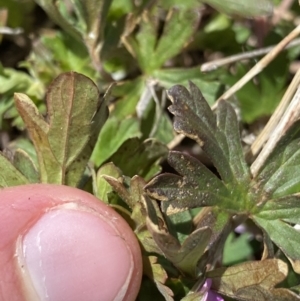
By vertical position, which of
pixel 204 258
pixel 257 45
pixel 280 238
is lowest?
pixel 204 258

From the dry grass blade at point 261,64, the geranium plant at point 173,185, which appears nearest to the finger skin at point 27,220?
the geranium plant at point 173,185

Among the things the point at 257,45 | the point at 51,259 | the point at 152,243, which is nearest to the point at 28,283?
the point at 51,259

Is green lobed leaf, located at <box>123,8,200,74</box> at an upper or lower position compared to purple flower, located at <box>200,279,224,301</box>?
upper

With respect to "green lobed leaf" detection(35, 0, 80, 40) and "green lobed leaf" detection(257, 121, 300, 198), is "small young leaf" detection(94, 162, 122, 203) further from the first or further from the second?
"green lobed leaf" detection(35, 0, 80, 40)

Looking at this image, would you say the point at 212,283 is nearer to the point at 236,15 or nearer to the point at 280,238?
the point at 280,238

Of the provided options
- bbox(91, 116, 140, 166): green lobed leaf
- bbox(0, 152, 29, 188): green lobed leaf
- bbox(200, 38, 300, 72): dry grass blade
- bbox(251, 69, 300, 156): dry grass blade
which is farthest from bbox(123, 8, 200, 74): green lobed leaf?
bbox(0, 152, 29, 188): green lobed leaf

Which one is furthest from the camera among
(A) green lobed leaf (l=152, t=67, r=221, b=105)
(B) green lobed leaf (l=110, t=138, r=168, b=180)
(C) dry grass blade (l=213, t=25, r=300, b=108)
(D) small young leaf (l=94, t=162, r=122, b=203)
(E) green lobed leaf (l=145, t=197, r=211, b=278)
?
(A) green lobed leaf (l=152, t=67, r=221, b=105)

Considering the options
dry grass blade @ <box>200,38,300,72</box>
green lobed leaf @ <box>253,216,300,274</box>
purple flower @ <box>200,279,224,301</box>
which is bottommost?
purple flower @ <box>200,279,224,301</box>
